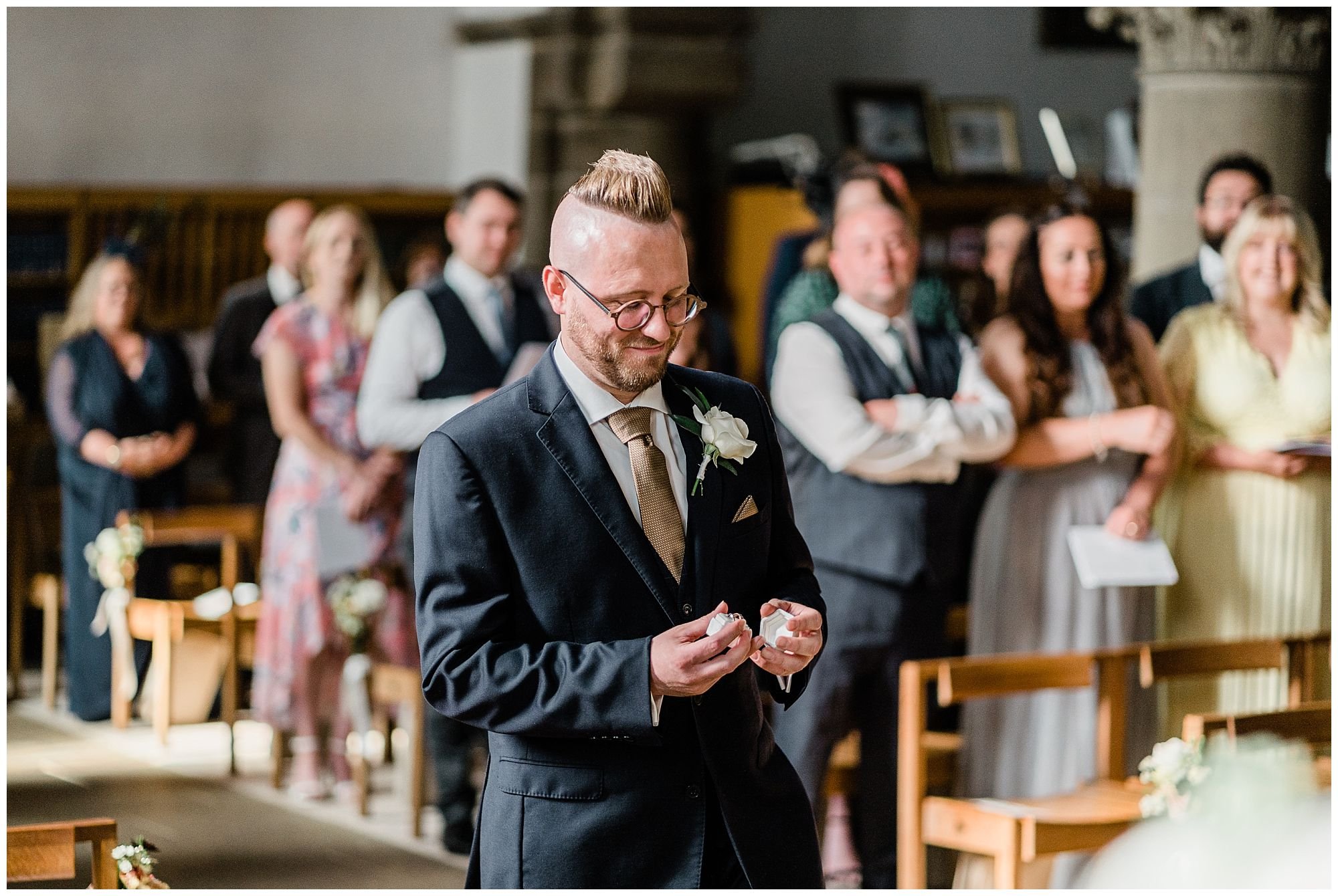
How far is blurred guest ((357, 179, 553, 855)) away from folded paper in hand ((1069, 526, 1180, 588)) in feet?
4.89

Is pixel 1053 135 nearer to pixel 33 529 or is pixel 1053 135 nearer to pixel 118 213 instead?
pixel 118 213

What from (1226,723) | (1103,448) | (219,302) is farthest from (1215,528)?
(219,302)

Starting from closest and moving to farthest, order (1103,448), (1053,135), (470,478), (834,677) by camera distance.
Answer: (470,478) < (834,677) < (1103,448) < (1053,135)

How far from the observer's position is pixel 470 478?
2090 mm

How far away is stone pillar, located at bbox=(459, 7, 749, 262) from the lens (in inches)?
333

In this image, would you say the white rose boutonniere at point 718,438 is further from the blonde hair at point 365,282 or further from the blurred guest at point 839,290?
the blonde hair at point 365,282

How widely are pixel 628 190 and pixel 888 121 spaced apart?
303 inches

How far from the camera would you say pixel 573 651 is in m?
2.07

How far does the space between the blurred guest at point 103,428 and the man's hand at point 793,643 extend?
469 centimetres

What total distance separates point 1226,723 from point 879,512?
94 centimetres

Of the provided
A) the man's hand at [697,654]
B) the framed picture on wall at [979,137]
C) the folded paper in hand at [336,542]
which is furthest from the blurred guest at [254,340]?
the man's hand at [697,654]

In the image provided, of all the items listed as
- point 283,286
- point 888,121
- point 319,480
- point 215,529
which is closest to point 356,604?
point 319,480

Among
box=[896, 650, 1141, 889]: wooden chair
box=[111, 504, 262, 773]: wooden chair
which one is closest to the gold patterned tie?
box=[896, 650, 1141, 889]: wooden chair

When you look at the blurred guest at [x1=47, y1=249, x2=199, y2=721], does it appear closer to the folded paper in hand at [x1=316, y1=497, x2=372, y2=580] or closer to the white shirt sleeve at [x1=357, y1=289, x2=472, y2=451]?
the folded paper in hand at [x1=316, y1=497, x2=372, y2=580]
